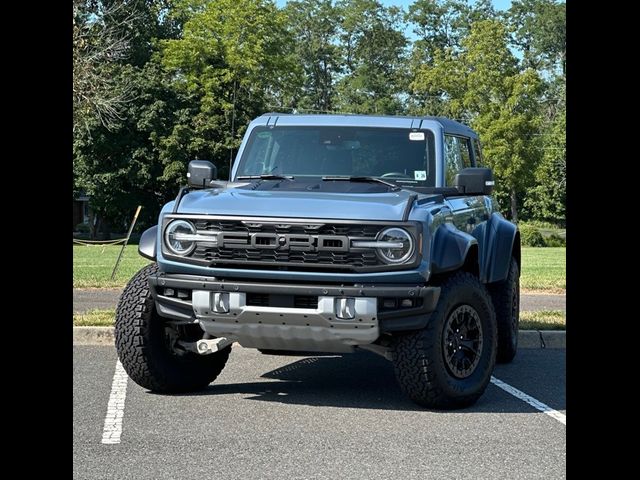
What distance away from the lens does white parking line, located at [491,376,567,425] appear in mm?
7520

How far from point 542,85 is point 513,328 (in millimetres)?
58945

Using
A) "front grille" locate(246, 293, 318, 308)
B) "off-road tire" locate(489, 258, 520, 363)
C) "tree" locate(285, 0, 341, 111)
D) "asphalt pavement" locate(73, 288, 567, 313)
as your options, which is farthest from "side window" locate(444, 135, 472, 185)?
"tree" locate(285, 0, 341, 111)

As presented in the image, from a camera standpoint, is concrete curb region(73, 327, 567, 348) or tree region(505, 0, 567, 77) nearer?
concrete curb region(73, 327, 567, 348)

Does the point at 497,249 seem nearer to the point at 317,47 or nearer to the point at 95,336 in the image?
the point at 95,336

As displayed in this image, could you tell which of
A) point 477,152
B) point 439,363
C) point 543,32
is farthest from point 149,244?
point 543,32

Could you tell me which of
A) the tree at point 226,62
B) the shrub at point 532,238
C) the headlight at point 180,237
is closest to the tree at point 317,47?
the tree at point 226,62

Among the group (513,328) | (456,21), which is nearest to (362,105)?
(456,21)

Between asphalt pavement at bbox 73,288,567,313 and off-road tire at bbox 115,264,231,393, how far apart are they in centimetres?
526

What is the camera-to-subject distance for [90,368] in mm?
9523

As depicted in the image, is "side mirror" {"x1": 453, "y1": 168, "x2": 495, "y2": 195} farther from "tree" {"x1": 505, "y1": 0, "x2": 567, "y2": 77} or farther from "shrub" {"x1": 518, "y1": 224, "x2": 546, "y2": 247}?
"tree" {"x1": 505, "y1": 0, "x2": 567, "y2": 77}

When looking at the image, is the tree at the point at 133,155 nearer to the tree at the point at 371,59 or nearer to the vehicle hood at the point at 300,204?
the tree at the point at 371,59

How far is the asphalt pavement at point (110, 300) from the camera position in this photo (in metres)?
14.4

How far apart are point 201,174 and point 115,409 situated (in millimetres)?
1999

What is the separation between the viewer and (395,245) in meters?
7.38
